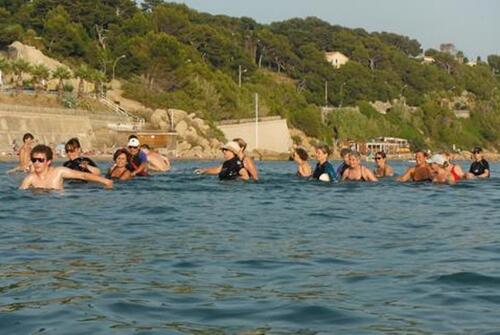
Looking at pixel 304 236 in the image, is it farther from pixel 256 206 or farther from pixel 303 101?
pixel 303 101

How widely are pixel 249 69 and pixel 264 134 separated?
2820 cm

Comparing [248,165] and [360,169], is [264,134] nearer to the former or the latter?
[360,169]

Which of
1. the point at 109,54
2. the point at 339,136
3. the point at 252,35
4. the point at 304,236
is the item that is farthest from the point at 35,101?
the point at 252,35

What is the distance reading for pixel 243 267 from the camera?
24.9 ft

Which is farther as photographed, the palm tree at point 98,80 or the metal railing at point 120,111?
the palm tree at point 98,80

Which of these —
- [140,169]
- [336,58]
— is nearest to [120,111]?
[140,169]

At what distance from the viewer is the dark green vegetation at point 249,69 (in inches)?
3696

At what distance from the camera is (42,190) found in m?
14.6

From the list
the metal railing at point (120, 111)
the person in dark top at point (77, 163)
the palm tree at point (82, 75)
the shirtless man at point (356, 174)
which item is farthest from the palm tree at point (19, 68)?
the person in dark top at point (77, 163)

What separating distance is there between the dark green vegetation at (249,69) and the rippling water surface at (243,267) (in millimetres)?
76871

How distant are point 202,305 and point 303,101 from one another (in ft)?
381

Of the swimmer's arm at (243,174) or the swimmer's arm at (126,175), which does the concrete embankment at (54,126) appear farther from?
the swimmer's arm at (243,174)

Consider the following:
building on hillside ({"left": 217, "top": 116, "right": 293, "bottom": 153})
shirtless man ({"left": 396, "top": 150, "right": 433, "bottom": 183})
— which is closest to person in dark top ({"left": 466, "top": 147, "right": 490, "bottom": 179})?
shirtless man ({"left": 396, "top": 150, "right": 433, "bottom": 183})

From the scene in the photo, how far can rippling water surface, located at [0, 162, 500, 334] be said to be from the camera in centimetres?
556
